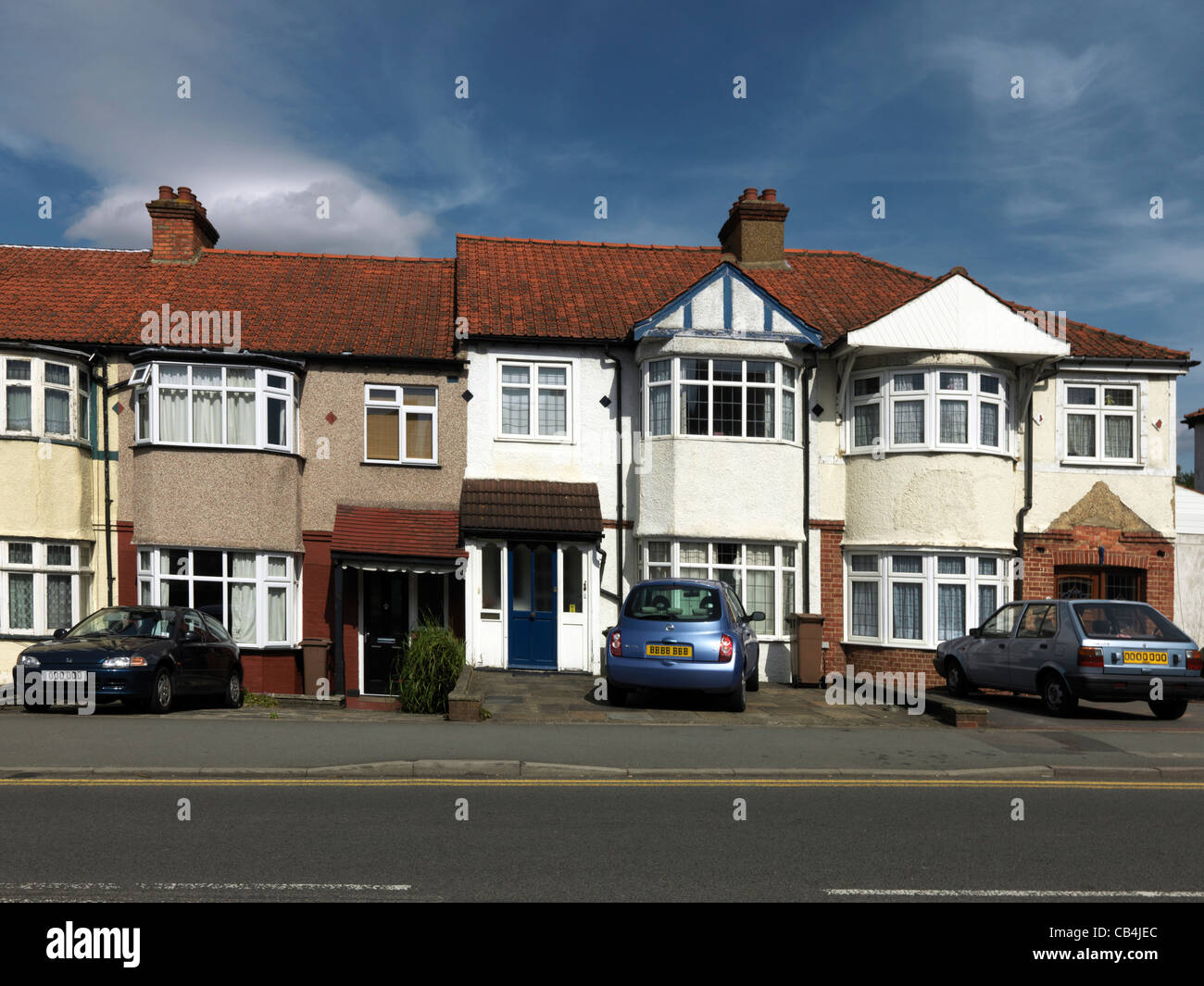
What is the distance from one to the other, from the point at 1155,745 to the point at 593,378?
11.2 meters

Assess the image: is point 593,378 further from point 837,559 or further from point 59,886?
point 59,886

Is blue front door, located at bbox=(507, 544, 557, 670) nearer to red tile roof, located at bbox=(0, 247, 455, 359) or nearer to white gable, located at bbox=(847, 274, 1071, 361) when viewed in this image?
red tile roof, located at bbox=(0, 247, 455, 359)

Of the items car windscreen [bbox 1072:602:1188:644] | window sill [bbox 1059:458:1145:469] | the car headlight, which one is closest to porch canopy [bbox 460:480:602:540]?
the car headlight

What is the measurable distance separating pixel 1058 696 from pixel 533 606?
8.77 m

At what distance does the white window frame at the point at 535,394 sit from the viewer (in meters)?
19.5

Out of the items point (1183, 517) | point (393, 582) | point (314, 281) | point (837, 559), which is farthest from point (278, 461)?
point (1183, 517)

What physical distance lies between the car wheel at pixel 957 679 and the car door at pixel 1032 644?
3.79ft

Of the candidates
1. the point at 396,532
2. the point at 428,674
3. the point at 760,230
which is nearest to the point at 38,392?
the point at 396,532

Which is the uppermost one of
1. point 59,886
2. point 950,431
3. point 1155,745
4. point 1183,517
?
point 950,431

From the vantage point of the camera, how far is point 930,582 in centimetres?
1906

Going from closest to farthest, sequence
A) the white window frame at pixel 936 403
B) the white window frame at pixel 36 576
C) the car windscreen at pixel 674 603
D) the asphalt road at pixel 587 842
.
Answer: the asphalt road at pixel 587 842 < the car windscreen at pixel 674 603 < the white window frame at pixel 36 576 < the white window frame at pixel 936 403

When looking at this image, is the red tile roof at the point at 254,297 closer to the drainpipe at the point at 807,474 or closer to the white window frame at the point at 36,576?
the white window frame at the point at 36,576

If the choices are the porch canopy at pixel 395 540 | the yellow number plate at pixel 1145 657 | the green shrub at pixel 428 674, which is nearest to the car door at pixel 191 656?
the green shrub at pixel 428 674

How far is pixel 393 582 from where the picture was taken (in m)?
19.7
